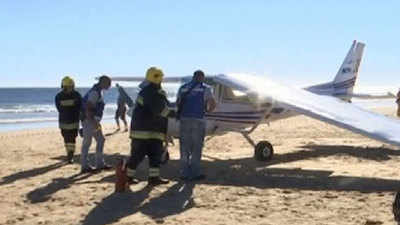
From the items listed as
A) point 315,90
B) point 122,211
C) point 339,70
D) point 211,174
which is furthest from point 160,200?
point 339,70

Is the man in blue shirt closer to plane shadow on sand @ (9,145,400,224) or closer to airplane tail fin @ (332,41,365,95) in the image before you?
plane shadow on sand @ (9,145,400,224)

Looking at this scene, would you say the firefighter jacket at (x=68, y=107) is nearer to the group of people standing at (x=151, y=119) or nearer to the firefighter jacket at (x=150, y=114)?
the group of people standing at (x=151, y=119)

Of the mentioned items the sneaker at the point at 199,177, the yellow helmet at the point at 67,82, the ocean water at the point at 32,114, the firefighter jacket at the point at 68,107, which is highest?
the yellow helmet at the point at 67,82

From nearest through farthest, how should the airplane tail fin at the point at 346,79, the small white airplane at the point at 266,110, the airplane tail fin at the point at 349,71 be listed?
the small white airplane at the point at 266,110
the airplane tail fin at the point at 346,79
the airplane tail fin at the point at 349,71

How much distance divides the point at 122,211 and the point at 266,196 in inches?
85.8

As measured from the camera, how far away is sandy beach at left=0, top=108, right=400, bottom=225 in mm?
7074

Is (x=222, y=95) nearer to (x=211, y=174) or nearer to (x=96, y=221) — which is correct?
(x=211, y=174)

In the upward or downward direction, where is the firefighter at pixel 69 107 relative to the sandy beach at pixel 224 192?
upward

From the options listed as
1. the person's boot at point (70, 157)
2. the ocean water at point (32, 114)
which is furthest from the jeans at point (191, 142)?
the ocean water at point (32, 114)

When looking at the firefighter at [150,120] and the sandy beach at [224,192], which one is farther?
the firefighter at [150,120]

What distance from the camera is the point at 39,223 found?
689 cm

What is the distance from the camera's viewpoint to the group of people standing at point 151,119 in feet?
28.8

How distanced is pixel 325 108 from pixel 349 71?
1171 cm

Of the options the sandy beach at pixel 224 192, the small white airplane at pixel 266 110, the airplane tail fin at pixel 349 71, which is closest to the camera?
the sandy beach at pixel 224 192
